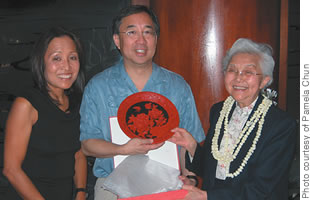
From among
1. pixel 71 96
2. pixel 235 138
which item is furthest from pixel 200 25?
pixel 71 96

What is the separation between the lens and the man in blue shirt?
1.74 meters

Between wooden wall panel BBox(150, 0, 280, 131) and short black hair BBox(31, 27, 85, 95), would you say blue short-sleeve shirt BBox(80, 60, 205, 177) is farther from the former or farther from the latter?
wooden wall panel BBox(150, 0, 280, 131)

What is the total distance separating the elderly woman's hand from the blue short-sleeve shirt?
0.11 meters

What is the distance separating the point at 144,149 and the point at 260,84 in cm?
85

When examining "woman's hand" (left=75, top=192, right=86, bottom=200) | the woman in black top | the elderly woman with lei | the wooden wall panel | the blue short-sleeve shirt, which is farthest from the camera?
the wooden wall panel

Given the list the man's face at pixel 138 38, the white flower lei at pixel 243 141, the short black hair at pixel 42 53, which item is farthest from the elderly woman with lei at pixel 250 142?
A: the short black hair at pixel 42 53

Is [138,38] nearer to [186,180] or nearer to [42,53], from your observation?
[42,53]

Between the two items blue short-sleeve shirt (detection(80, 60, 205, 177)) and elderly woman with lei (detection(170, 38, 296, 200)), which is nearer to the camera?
elderly woman with lei (detection(170, 38, 296, 200))

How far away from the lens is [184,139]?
180 cm

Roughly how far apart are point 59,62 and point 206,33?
1.38 meters

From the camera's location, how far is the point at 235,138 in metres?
1.69

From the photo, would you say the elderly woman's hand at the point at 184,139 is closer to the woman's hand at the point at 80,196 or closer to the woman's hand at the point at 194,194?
the woman's hand at the point at 194,194

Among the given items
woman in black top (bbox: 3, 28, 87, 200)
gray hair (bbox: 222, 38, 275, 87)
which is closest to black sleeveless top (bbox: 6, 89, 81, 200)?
woman in black top (bbox: 3, 28, 87, 200)

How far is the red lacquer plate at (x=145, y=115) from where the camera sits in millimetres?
1686
